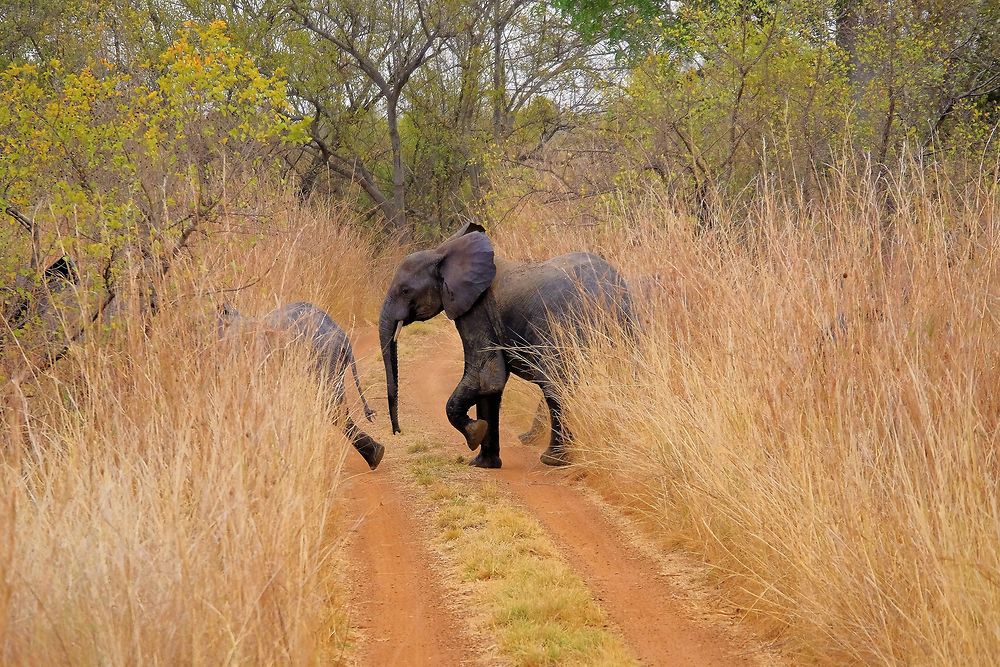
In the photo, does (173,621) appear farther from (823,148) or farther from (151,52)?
(151,52)

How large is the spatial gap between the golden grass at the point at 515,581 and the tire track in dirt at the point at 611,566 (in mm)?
117

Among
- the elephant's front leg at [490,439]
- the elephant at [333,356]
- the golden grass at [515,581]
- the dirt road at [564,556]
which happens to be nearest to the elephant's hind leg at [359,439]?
the elephant at [333,356]

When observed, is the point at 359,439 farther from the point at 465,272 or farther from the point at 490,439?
the point at 465,272

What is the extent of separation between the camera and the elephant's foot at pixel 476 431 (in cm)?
848

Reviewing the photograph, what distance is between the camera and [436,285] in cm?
945

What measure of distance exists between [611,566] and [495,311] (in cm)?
356

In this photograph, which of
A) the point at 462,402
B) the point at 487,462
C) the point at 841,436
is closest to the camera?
the point at 841,436

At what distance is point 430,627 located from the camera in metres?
5.10

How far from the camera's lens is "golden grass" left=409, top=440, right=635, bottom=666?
4699 millimetres

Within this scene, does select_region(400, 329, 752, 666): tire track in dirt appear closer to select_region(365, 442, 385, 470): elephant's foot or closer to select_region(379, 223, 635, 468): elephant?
select_region(379, 223, 635, 468): elephant

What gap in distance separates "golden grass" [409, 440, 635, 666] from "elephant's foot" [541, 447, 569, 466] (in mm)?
799

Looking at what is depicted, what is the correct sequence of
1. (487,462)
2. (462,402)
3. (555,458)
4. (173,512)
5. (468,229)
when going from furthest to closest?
1. (468,229)
2. (462,402)
3. (487,462)
4. (555,458)
5. (173,512)

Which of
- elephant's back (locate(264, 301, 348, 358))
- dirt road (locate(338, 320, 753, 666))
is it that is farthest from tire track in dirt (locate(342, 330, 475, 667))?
elephant's back (locate(264, 301, 348, 358))

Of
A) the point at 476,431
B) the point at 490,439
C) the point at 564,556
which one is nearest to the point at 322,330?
the point at 476,431
